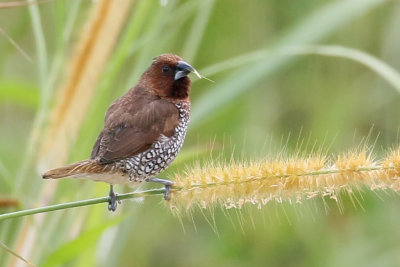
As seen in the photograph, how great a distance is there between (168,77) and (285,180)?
1297mm

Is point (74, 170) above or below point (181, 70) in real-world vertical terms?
below

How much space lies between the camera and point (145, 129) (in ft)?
10.5

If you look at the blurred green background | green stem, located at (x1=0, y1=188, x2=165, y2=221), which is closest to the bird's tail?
green stem, located at (x1=0, y1=188, x2=165, y2=221)

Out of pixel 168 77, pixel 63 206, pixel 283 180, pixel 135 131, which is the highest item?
pixel 168 77

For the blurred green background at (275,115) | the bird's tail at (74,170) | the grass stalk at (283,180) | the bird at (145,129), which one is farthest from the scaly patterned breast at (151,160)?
the grass stalk at (283,180)

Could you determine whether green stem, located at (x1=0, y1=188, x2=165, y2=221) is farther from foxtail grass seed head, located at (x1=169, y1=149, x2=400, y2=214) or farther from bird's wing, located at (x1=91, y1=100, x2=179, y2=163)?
bird's wing, located at (x1=91, y1=100, x2=179, y2=163)

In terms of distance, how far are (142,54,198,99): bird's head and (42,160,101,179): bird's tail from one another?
1.81ft

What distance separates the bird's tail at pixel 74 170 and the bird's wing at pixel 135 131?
3.8 inches

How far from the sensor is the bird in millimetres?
3064

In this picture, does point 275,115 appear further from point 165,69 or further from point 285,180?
point 285,180

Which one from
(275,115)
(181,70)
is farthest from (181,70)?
(275,115)

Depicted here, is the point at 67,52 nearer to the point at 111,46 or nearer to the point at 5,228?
the point at 111,46

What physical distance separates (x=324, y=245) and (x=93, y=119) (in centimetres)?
184

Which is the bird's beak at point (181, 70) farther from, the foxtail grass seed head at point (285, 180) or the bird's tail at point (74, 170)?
the foxtail grass seed head at point (285, 180)
